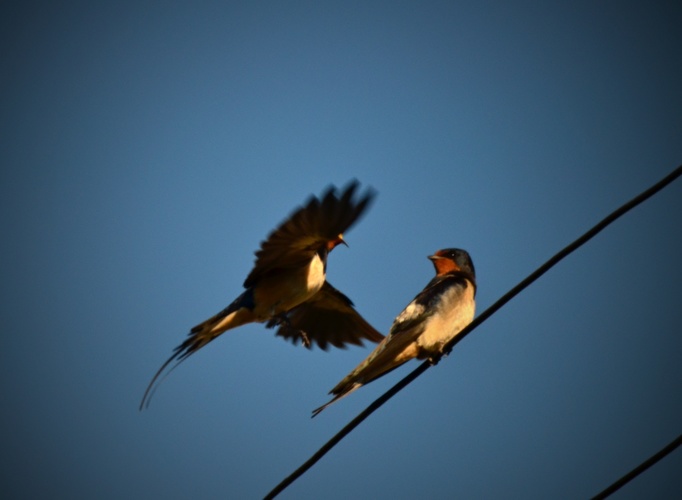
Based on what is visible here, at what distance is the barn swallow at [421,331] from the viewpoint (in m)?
4.49

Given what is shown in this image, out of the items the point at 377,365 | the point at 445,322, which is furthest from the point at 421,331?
the point at 377,365

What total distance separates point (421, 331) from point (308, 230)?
1700 mm

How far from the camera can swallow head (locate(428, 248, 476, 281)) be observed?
611 cm

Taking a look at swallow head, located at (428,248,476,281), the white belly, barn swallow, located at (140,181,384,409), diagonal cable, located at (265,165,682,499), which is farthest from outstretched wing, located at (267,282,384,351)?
diagonal cable, located at (265,165,682,499)

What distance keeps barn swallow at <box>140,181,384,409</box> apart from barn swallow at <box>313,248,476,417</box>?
2.75ft

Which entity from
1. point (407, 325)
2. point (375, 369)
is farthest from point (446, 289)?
point (375, 369)

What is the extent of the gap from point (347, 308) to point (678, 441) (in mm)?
5567

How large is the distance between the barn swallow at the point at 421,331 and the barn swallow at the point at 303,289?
0.84 metres

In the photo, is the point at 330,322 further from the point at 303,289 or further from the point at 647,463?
the point at 647,463

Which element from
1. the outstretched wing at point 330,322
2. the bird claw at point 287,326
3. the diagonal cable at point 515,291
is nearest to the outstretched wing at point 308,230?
the bird claw at point 287,326

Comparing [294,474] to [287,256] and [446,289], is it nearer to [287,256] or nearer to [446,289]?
[446,289]

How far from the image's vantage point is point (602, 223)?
275 cm

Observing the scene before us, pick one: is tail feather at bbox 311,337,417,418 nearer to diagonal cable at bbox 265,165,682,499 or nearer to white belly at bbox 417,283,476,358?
white belly at bbox 417,283,476,358

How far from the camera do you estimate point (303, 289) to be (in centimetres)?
681
